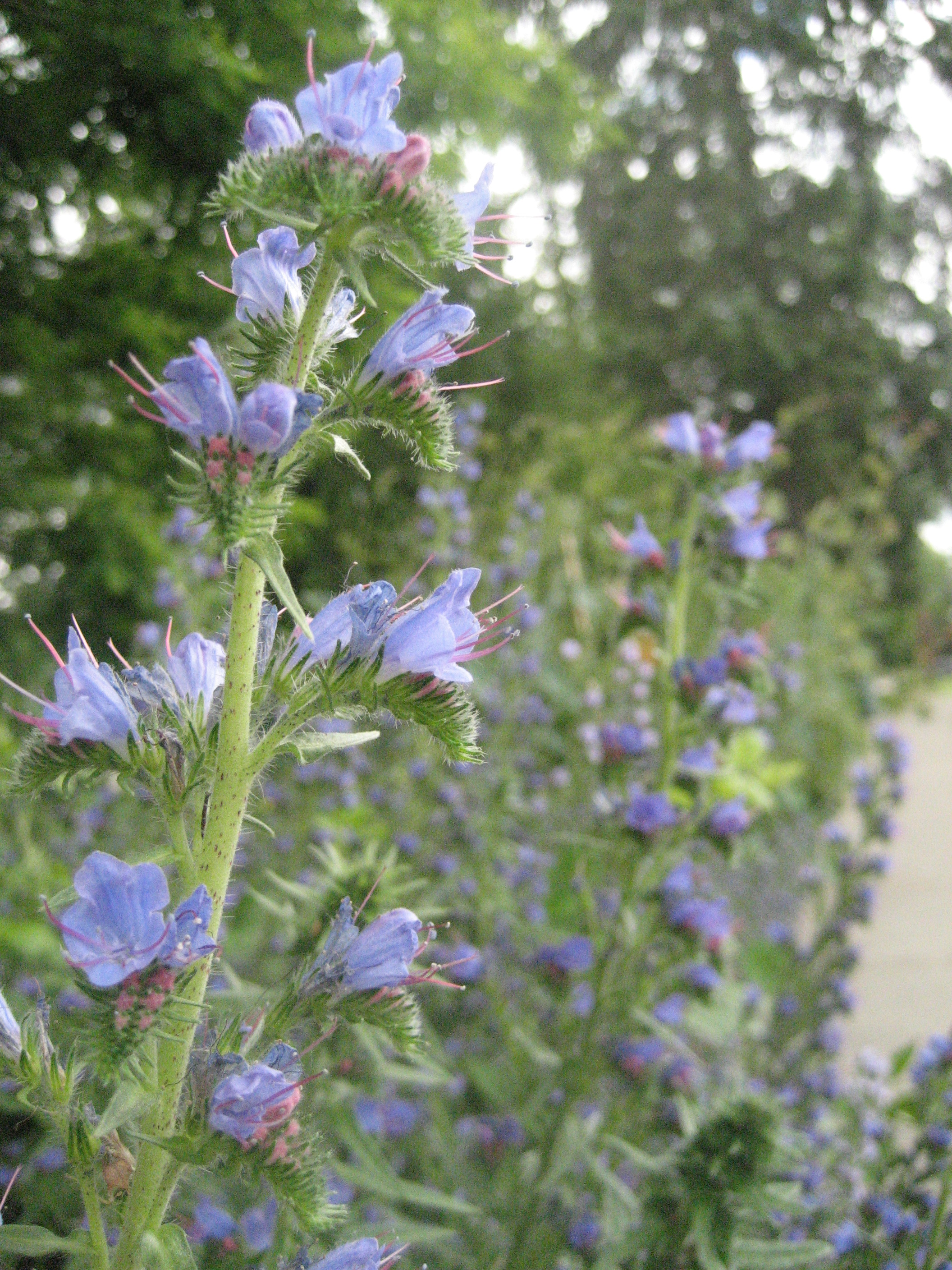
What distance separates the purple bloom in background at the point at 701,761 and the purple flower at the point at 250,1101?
3.94ft

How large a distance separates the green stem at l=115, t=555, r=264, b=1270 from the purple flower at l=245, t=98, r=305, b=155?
31 cm

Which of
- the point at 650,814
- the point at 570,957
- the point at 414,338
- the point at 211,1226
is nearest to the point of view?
the point at 414,338

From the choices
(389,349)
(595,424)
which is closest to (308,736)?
(389,349)

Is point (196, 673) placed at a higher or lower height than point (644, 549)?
lower

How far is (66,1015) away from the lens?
5.28ft

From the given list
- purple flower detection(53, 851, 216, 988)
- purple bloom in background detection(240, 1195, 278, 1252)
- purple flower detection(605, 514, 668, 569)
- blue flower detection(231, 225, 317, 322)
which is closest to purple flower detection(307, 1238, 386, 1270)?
purple flower detection(53, 851, 216, 988)

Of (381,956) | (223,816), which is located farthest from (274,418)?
(381,956)

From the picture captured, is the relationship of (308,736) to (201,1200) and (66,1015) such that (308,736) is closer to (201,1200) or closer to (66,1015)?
(201,1200)

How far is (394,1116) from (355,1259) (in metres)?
1.13

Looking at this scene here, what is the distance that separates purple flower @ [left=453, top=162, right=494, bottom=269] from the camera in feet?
2.54

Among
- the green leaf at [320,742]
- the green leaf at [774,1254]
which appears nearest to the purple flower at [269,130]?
the green leaf at [320,742]

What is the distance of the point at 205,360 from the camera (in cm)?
68

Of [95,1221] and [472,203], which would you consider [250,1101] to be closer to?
[95,1221]

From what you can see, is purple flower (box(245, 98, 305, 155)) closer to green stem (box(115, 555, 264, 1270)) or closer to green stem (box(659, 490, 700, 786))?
green stem (box(115, 555, 264, 1270))
